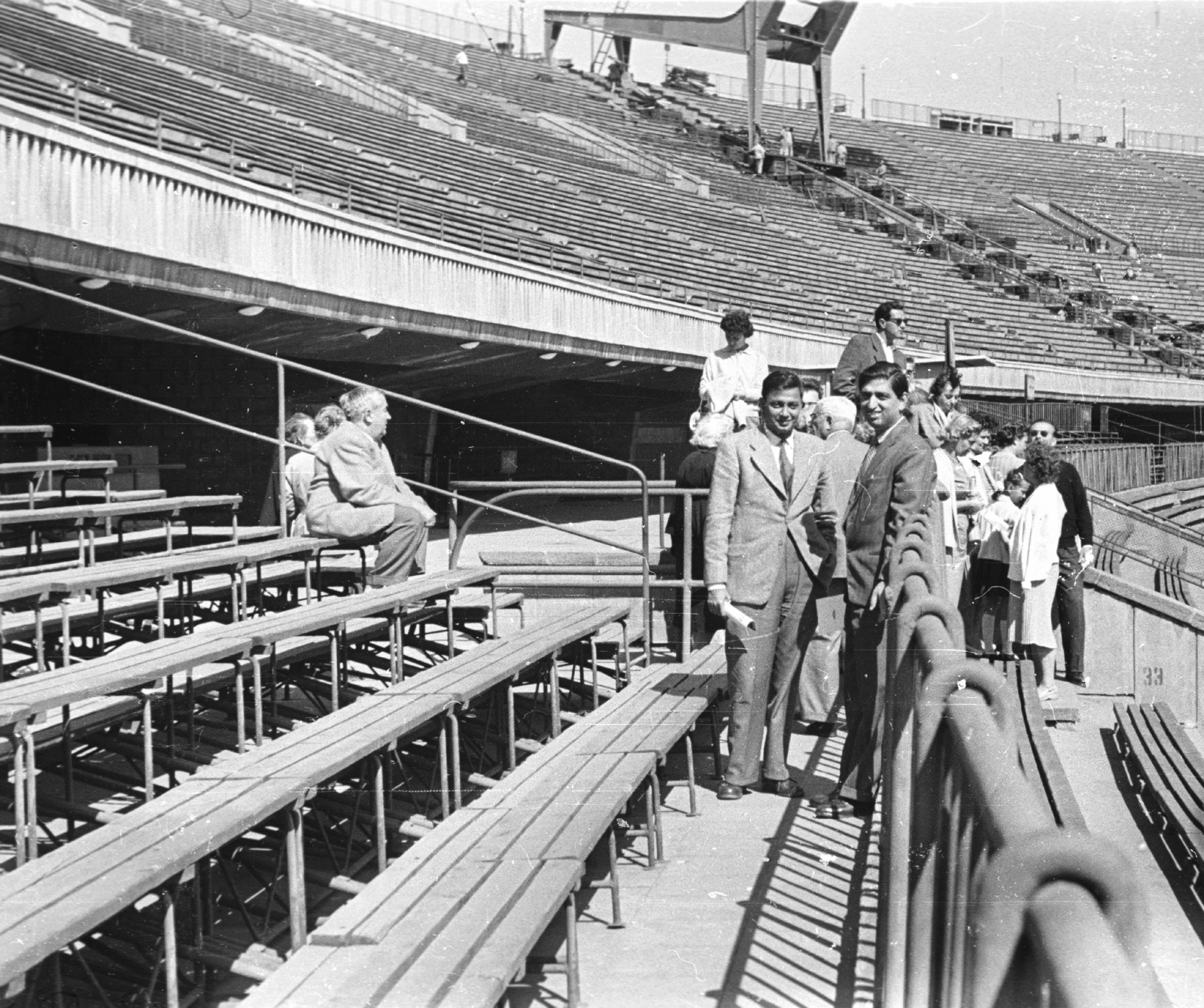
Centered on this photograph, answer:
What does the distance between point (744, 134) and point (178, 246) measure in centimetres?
2724

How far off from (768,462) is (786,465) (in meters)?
0.10

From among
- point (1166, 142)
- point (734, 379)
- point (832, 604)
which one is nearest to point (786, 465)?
point (832, 604)

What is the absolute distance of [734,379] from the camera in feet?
24.8

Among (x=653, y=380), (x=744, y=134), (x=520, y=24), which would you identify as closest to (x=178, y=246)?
(x=653, y=380)

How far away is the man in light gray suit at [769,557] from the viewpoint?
5383 mm

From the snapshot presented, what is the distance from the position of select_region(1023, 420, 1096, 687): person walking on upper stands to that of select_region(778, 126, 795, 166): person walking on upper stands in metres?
24.4

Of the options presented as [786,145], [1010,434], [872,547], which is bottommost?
[872,547]

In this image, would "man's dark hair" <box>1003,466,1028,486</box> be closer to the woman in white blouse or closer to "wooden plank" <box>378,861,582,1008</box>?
the woman in white blouse

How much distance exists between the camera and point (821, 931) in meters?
3.98

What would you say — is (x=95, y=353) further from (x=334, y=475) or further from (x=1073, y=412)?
(x=1073, y=412)

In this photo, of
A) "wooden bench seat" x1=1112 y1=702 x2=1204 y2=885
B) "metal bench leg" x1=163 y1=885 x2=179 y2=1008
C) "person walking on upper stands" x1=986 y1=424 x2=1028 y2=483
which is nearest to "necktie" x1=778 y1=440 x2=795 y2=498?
"wooden bench seat" x1=1112 y1=702 x2=1204 y2=885

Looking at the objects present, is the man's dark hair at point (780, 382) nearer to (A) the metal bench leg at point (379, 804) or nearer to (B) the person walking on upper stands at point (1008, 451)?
(A) the metal bench leg at point (379, 804)

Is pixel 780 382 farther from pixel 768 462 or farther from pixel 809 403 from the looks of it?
pixel 809 403

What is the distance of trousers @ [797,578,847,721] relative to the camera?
5625mm
